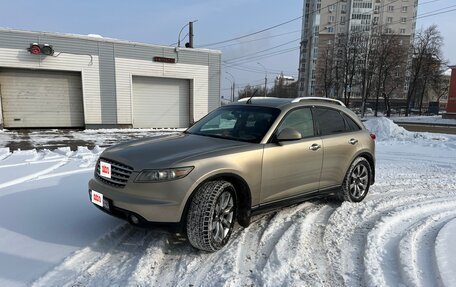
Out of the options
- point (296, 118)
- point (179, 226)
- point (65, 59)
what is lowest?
point (179, 226)

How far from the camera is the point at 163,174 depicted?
10.9 ft

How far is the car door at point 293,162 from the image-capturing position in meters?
4.05

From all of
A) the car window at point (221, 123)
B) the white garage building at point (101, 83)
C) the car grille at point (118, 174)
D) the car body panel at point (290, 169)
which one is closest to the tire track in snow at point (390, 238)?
the car body panel at point (290, 169)

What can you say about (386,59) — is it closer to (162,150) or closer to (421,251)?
(421,251)

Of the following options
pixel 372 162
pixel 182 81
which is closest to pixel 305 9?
pixel 182 81

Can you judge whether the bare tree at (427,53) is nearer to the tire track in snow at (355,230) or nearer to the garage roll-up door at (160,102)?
the garage roll-up door at (160,102)

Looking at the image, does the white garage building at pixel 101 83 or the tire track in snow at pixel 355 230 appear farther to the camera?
the white garage building at pixel 101 83

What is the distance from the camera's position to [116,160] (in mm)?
3641

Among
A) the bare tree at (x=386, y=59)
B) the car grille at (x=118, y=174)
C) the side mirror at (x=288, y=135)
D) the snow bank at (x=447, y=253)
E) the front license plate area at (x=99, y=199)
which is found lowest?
the snow bank at (x=447, y=253)

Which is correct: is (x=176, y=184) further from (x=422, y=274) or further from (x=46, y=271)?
(x=422, y=274)

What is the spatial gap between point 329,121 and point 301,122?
0.69 m

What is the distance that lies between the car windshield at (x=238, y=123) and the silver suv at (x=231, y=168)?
1 cm

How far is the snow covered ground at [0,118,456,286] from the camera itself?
10.1ft

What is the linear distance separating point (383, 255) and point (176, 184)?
232cm
